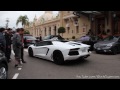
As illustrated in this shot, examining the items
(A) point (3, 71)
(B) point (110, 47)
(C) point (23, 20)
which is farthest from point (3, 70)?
(C) point (23, 20)

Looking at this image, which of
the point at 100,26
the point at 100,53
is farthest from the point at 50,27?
the point at 100,53

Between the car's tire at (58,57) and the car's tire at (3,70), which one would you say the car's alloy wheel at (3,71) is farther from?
the car's tire at (58,57)

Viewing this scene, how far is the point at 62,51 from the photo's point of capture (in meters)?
8.39

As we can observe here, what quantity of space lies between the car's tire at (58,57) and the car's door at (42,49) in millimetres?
778

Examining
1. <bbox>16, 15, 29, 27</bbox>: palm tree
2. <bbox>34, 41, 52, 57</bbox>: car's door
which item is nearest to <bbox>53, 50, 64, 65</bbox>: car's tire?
<bbox>34, 41, 52, 57</bbox>: car's door

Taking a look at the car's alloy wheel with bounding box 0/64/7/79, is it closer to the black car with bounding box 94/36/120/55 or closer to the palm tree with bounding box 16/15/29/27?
the black car with bounding box 94/36/120/55

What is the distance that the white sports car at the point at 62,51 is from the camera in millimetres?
8289

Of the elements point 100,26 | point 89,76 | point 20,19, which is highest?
point 20,19

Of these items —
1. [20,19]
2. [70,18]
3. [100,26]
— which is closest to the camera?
[100,26]

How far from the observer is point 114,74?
682 cm

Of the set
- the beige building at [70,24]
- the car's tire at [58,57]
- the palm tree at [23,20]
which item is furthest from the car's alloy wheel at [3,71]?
the palm tree at [23,20]

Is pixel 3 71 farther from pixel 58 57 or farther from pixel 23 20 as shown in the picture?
pixel 23 20

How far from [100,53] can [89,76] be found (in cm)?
679
